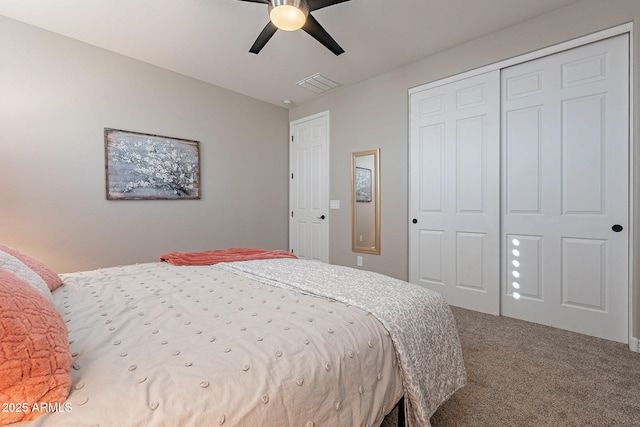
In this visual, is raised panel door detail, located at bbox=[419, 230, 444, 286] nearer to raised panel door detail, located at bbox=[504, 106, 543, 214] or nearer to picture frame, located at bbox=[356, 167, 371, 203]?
raised panel door detail, located at bbox=[504, 106, 543, 214]

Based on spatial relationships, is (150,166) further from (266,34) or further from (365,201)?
(365,201)

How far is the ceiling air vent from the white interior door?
38 cm

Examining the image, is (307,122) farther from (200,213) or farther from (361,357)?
(361,357)

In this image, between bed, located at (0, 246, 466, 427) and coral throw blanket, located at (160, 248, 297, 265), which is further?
coral throw blanket, located at (160, 248, 297, 265)

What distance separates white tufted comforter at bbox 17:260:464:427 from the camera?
681mm

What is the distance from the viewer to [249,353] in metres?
0.85

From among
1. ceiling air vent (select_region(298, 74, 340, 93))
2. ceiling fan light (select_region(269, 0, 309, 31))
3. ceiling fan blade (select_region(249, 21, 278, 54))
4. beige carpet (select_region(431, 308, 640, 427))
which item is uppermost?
ceiling air vent (select_region(298, 74, 340, 93))

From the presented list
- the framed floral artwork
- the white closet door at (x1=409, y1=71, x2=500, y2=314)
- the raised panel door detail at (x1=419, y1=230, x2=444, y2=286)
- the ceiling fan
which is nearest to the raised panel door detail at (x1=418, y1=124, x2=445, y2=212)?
the white closet door at (x1=409, y1=71, x2=500, y2=314)

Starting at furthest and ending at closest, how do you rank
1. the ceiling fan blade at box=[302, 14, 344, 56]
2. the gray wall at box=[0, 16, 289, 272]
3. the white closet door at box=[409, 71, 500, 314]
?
the white closet door at box=[409, 71, 500, 314] < the gray wall at box=[0, 16, 289, 272] < the ceiling fan blade at box=[302, 14, 344, 56]

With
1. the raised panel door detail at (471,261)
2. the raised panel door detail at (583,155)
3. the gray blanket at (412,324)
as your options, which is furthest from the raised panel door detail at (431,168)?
the gray blanket at (412,324)

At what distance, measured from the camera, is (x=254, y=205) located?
14.3 feet

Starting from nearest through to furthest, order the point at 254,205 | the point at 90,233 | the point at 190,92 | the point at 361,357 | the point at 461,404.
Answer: the point at 361,357, the point at 461,404, the point at 90,233, the point at 190,92, the point at 254,205

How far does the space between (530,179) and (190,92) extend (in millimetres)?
3916

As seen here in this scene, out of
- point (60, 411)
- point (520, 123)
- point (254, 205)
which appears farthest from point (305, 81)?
point (60, 411)
